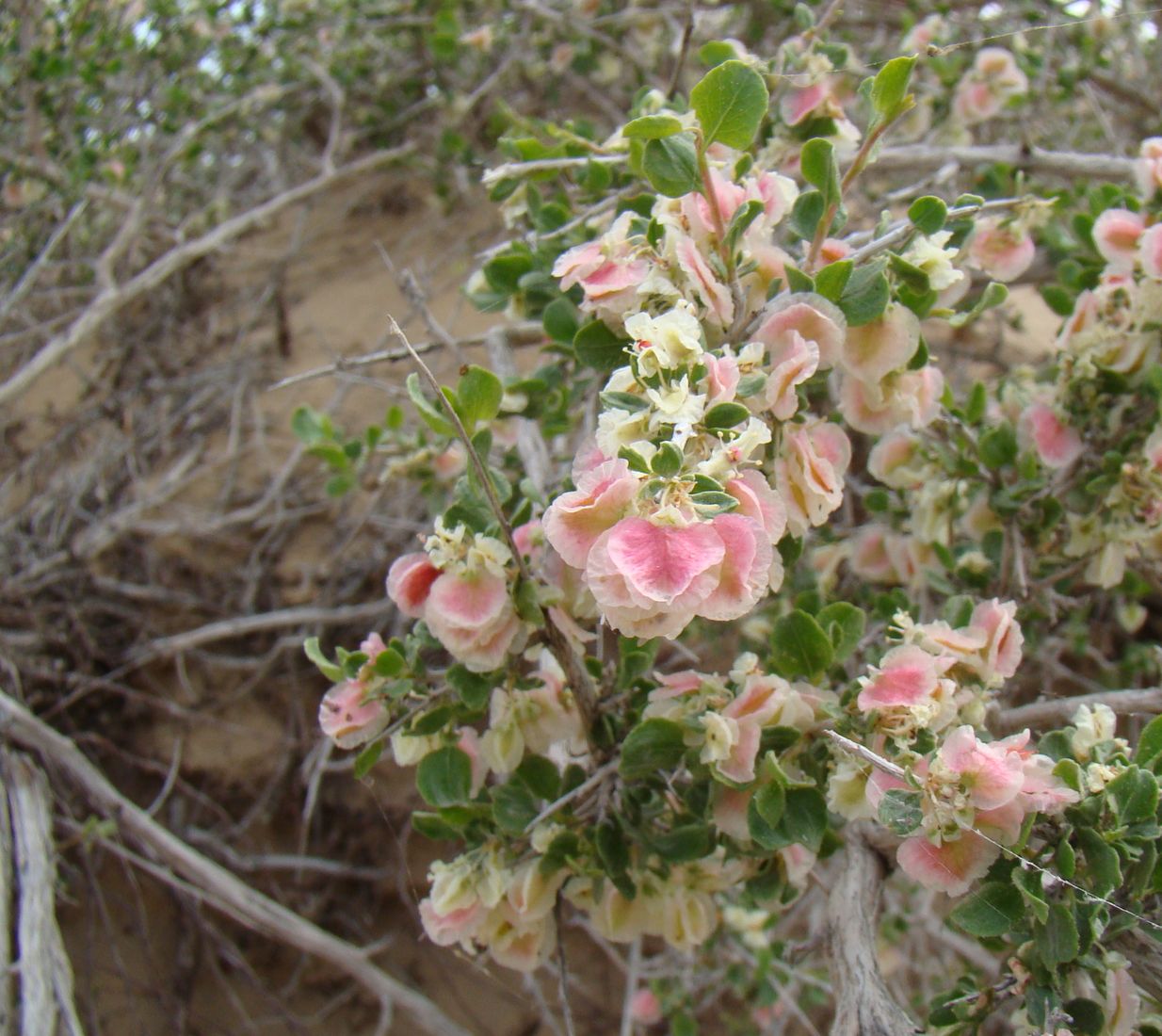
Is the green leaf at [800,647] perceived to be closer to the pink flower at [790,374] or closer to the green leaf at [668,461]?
the pink flower at [790,374]

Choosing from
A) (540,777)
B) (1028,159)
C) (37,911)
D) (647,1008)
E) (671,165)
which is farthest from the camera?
(647,1008)

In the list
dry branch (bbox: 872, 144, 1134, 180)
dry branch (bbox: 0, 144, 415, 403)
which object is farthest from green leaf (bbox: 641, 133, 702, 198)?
dry branch (bbox: 0, 144, 415, 403)

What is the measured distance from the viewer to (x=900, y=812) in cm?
76

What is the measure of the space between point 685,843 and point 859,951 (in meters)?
0.19

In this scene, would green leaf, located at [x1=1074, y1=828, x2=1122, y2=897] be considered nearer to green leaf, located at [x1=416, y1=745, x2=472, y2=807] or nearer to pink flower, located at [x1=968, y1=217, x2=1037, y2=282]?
green leaf, located at [x1=416, y1=745, x2=472, y2=807]

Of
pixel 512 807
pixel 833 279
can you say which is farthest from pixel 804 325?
pixel 512 807

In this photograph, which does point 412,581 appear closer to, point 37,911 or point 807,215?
point 807,215

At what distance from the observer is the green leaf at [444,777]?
98 cm

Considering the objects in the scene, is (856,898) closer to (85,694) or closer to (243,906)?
(243,906)

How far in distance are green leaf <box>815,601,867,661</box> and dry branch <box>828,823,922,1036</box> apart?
0.21m

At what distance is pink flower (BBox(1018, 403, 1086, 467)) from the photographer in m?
1.25

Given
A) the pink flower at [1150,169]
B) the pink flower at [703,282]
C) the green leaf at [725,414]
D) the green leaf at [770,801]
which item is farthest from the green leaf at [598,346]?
the pink flower at [1150,169]

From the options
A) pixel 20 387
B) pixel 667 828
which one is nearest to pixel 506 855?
pixel 667 828

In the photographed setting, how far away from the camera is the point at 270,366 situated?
9.28ft
